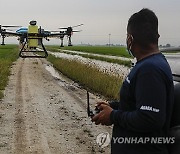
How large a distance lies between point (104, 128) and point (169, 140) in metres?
5.04

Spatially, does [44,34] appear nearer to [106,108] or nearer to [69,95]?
[69,95]

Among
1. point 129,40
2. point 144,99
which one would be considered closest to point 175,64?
point 129,40

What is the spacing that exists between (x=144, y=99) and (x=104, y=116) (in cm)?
37

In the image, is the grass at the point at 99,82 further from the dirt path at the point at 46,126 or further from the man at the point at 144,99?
the man at the point at 144,99

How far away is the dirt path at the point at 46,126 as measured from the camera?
6.18m

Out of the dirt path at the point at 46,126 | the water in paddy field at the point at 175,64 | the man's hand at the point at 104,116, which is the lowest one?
the dirt path at the point at 46,126

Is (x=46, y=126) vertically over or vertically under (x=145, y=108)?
under

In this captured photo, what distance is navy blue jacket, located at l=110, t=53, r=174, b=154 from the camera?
2268 mm

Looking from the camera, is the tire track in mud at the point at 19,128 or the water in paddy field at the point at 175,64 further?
the tire track in mud at the point at 19,128

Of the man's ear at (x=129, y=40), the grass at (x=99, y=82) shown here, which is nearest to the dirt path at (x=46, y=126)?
the grass at (x=99, y=82)

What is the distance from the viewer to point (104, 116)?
2531 mm

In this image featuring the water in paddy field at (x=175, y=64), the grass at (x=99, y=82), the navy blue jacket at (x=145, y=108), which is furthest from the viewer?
the grass at (x=99, y=82)

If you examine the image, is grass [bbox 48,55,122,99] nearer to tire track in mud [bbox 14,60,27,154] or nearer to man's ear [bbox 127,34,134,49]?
tire track in mud [bbox 14,60,27,154]

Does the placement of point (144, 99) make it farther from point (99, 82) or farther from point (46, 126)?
point (99, 82)
